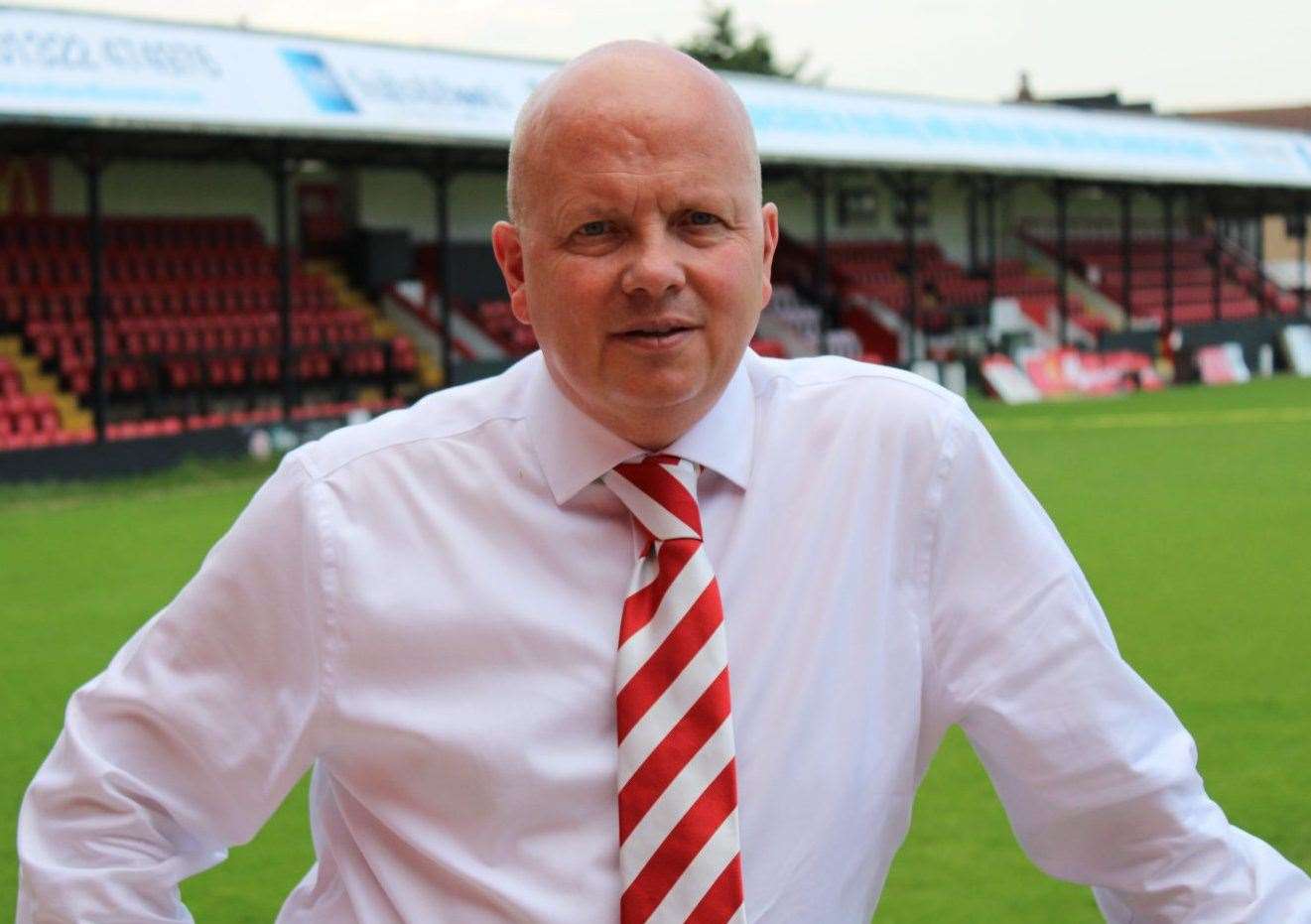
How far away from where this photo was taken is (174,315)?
22094mm

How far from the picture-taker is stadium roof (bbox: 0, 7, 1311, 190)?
54.8 ft

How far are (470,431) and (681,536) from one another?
261 millimetres

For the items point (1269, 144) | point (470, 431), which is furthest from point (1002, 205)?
point (470, 431)

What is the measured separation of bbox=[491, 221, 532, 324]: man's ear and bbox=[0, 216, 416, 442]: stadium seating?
17.2m

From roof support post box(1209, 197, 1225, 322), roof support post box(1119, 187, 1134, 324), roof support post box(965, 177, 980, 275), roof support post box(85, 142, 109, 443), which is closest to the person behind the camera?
roof support post box(85, 142, 109, 443)

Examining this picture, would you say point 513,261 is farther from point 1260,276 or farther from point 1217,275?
point 1260,276

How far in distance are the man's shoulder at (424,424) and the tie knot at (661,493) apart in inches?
6.0

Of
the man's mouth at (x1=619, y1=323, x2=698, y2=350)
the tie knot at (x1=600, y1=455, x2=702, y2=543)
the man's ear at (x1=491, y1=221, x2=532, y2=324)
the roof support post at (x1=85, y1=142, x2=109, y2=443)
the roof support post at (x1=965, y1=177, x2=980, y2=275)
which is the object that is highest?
the man's ear at (x1=491, y1=221, x2=532, y2=324)

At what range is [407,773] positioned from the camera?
1809mm

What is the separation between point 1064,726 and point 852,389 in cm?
41

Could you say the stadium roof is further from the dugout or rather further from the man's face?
the man's face

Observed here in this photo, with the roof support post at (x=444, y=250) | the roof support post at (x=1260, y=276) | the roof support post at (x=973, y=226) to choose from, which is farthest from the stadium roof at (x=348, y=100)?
the roof support post at (x=1260, y=276)

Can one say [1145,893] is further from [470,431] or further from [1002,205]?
[1002,205]

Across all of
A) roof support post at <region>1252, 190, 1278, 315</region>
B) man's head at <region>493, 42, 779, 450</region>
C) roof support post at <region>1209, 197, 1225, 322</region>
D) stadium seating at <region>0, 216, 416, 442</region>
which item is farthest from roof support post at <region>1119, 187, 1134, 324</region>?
man's head at <region>493, 42, 779, 450</region>
